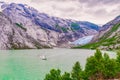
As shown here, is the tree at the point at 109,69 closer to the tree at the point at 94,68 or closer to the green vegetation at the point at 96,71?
the green vegetation at the point at 96,71

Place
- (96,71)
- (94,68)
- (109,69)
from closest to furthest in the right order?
1. (94,68)
2. (96,71)
3. (109,69)

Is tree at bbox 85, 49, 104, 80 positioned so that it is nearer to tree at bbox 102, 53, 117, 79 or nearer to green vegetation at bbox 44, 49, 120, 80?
green vegetation at bbox 44, 49, 120, 80

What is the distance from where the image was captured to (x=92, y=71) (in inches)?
2788

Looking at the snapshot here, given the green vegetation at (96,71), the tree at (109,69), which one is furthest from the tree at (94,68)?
the tree at (109,69)

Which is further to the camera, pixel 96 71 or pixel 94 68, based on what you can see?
pixel 96 71

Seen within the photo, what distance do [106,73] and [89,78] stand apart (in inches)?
217

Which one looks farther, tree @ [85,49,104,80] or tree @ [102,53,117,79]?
tree @ [102,53,117,79]

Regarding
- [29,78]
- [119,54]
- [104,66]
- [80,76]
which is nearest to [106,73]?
[104,66]

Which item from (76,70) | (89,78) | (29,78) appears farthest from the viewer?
(29,78)

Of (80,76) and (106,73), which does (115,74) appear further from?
(80,76)

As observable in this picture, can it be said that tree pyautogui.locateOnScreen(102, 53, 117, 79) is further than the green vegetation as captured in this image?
Yes

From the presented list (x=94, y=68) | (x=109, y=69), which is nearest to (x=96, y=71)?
(x=94, y=68)

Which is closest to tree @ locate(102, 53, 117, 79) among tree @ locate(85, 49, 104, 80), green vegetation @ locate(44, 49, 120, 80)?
green vegetation @ locate(44, 49, 120, 80)

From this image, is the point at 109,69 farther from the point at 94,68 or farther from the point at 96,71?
the point at 94,68
